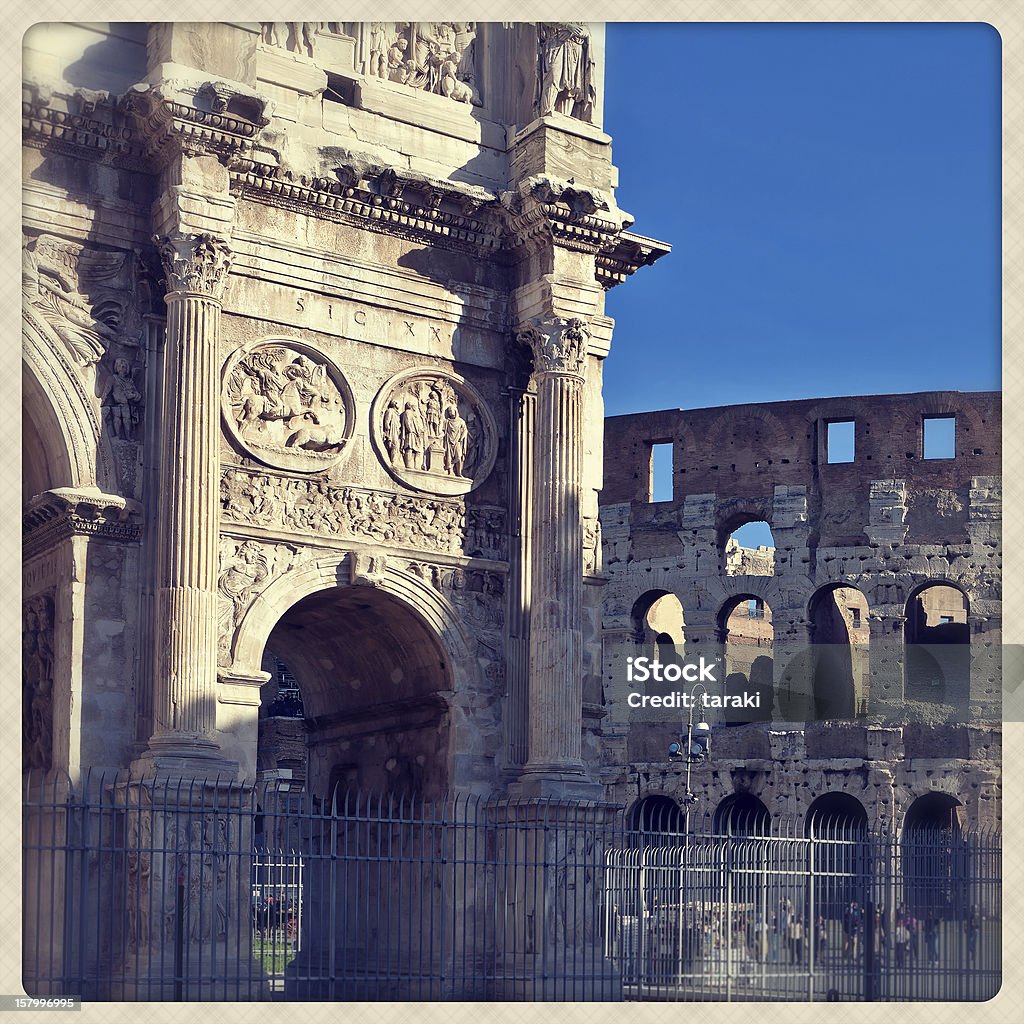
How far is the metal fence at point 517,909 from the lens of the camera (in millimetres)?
12406

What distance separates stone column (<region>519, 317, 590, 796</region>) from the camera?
14.9 meters

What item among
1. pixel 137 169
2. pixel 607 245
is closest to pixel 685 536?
pixel 607 245

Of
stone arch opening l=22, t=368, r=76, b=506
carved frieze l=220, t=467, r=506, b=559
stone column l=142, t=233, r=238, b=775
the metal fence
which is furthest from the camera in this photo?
carved frieze l=220, t=467, r=506, b=559

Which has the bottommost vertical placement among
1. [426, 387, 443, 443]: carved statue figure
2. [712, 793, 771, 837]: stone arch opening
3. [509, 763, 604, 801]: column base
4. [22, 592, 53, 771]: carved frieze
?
[712, 793, 771, 837]: stone arch opening

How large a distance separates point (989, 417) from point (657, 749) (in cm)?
866

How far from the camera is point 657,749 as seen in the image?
109 ft

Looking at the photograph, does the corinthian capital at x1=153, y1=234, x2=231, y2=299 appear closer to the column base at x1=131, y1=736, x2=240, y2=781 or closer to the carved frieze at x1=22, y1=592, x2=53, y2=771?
the carved frieze at x1=22, y1=592, x2=53, y2=771

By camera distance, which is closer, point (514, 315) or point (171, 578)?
point (171, 578)

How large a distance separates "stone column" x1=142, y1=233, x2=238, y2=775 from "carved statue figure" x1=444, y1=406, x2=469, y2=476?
2.40m

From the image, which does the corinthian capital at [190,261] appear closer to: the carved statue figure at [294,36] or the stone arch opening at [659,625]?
the carved statue figure at [294,36]

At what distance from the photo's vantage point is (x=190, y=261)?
13664 millimetres

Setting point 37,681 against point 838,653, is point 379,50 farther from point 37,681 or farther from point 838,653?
point 838,653

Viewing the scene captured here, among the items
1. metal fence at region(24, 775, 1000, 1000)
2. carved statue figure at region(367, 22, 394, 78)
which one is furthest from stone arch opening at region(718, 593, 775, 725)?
carved statue figure at region(367, 22, 394, 78)
